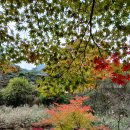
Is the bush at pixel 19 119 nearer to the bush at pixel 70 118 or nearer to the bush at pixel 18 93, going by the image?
the bush at pixel 70 118

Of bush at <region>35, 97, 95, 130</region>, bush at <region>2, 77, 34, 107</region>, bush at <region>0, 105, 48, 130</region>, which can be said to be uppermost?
Result: bush at <region>2, 77, 34, 107</region>

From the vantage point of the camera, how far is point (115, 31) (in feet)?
24.1

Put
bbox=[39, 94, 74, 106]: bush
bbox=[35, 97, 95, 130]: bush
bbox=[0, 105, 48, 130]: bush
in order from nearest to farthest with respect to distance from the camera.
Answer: bbox=[35, 97, 95, 130]: bush → bbox=[0, 105, 48, 130]: bush → bbox=[39, 94, 74, 106]: bush

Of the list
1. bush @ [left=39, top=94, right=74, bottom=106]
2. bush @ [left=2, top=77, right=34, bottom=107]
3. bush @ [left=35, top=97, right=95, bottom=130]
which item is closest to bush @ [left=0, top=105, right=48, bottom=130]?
bush @ [left=35, top=97, right=95, bottom=130]

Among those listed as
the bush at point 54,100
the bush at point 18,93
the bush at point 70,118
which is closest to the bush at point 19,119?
the bush at point 70,118

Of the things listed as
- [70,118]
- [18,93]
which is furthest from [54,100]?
[70,118]

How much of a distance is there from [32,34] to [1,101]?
1213 cm

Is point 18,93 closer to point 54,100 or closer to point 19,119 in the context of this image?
point 54,100

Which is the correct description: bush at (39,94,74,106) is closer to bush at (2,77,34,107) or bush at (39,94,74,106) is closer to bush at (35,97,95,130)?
bush at (2,77,34,107)

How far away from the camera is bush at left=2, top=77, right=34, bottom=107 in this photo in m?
19.2

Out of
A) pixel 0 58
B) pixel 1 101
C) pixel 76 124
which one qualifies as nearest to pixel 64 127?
pixel 76 124

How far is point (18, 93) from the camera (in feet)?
63.6

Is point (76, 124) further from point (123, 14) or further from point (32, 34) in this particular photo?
point (123, 14)

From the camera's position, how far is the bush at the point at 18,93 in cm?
1920
